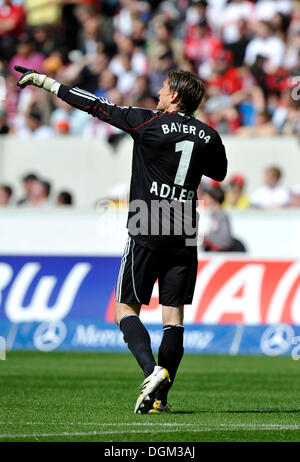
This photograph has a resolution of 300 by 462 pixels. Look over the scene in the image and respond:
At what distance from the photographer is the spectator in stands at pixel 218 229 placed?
50.9 ft

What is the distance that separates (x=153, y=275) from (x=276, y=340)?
7.28 meters

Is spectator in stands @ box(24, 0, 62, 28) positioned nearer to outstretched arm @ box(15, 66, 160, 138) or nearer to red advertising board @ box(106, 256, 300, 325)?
red advertising board @ box(106, 256, 300, 325)

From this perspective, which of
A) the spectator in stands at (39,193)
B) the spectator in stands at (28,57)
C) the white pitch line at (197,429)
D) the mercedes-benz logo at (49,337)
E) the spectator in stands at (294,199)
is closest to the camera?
the white pitch line at (197,429)

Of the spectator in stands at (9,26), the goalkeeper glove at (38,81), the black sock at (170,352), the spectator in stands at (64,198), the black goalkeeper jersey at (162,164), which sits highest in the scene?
the spectator in stands at (9,26)

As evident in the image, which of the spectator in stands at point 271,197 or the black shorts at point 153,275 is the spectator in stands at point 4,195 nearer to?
the spectator in stands at point 271,197

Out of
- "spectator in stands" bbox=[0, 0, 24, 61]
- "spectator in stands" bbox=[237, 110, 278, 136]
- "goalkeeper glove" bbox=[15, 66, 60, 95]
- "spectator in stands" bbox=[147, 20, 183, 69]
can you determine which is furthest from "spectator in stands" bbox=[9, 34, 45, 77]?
"goalkeeper glove" bbox=[15, 66, 60, 95]

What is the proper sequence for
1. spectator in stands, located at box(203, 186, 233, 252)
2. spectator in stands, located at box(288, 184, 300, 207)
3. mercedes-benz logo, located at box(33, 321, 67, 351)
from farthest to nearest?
spectator in stands, located at box(288, 184, 300, 207), spectator in stands, located at box(203, 186, 233, 252), mercedes-benz logo, located at box(33, 321, 67, 351)

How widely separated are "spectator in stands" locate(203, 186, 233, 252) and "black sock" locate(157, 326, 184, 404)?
308 inches

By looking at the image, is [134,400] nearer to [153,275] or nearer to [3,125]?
[153,275]

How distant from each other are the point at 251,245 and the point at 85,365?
4.85m

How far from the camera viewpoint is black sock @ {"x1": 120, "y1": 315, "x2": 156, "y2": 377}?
753cm

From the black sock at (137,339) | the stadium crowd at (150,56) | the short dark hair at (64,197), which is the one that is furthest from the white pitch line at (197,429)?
the stadium crowd at (150,56)

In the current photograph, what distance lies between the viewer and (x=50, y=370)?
11914mm

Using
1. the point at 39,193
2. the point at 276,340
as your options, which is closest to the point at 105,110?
the point at 276,340
